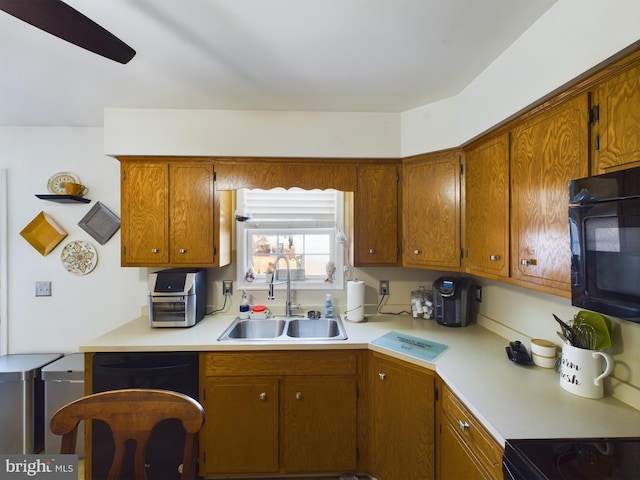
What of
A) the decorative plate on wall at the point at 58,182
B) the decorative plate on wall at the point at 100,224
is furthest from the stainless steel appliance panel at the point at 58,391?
the decorative plate on wall at the point at 58,182

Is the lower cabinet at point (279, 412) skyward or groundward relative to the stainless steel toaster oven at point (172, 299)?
groundward

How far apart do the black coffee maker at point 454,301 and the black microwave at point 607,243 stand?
3.21 ft

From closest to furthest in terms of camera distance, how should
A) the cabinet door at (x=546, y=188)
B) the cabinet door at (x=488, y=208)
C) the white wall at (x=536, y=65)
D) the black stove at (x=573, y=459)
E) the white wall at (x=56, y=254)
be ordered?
the black stove at (x=573, y=459) < the white wall at (x=536, y=65) < the cabinet door at (x=546, y=188) < the cabinet door at (x=488, y=208) < the white wall at (x=56, y=254)

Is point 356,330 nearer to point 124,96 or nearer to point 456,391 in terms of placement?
point 456,391

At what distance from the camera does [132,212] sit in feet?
6.18

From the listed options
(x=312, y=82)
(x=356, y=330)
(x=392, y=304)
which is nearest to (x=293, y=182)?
→ (x=312, y=82)

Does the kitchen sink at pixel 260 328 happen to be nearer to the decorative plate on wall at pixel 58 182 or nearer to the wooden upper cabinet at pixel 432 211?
the wooden upper cabinet at pixel 432 211

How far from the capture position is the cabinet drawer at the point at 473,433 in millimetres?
920

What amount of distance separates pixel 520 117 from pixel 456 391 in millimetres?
1277

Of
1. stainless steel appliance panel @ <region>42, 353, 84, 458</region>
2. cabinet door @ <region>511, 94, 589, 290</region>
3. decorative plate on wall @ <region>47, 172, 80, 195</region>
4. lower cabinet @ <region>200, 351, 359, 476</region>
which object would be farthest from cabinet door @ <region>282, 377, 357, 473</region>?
decorative plate on wall @ <region>47, 172, 80, 195</region>

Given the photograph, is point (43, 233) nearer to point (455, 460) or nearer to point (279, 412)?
point (279, 412)

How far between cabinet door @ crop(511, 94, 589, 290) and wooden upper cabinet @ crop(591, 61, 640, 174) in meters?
0.04

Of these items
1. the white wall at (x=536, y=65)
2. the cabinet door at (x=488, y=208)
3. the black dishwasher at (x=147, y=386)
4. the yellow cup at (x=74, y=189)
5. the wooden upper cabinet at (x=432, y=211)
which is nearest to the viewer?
the white wall at (x=536, y=65)

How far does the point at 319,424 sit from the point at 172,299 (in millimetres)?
1253
